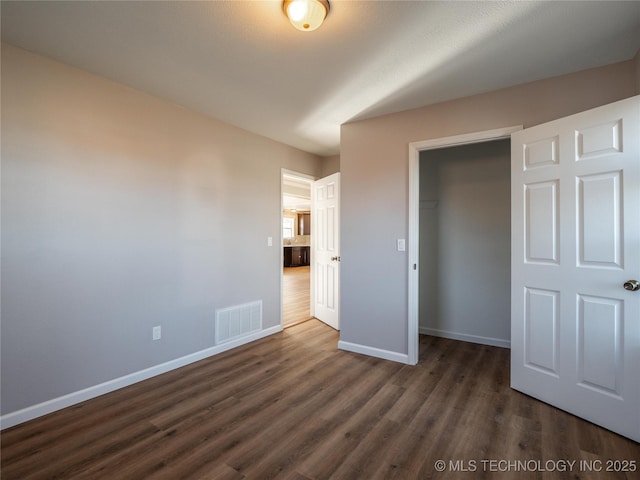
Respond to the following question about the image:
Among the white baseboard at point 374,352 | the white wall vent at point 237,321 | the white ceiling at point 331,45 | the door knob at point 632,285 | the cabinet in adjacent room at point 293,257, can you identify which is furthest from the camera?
the cabinet in adjacent room at point 293,257

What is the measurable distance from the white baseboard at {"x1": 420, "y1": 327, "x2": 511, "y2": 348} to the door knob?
1812 millimetres

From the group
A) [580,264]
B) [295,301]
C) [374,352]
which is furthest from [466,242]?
[295,301]

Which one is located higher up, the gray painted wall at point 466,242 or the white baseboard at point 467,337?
the gray painted wall at point 466,242

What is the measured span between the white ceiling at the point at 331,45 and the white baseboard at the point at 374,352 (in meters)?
2.54

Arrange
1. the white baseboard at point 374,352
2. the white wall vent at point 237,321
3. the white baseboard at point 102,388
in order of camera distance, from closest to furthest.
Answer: the white baseboard at point 102,388
the white baseboard at point 374,352
the white wall vent at point 237,321

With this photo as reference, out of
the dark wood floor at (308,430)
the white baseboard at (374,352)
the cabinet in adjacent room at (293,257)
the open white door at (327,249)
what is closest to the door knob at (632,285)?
the dark wood floor at (308,430)

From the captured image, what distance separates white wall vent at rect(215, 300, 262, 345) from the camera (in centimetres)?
336

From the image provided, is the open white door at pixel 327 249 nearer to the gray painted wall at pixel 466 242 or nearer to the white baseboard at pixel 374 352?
the white baseboard at pixel 374 352

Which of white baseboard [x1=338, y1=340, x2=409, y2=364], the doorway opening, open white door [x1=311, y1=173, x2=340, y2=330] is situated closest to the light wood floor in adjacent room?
the doorway opening

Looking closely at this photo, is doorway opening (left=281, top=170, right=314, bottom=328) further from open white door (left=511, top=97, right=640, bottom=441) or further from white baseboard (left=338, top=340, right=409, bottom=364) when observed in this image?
open white door (left=511, top=97, right=640, bottom=441)

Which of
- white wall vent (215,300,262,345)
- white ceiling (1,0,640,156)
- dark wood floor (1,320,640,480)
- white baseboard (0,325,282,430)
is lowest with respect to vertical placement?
dark wood floor (1,320,640,480)

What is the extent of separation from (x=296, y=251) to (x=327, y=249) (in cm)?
735

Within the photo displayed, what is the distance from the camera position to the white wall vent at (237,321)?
3355mm

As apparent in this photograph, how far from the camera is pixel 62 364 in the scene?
226cm
